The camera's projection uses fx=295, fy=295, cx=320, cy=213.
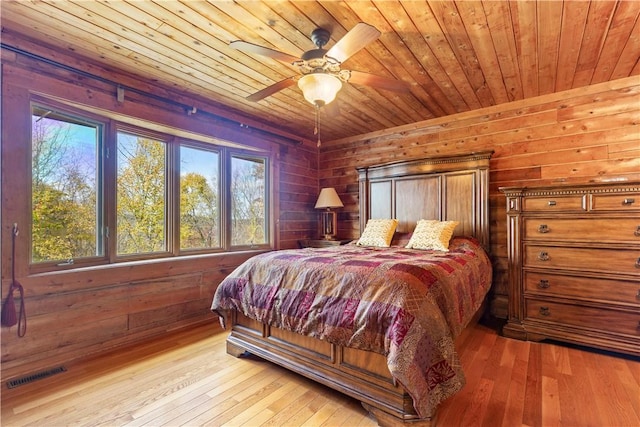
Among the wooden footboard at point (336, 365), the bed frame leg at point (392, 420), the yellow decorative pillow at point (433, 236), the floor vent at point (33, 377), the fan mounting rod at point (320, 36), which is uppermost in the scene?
the fan mounting rod at point (320, 36)

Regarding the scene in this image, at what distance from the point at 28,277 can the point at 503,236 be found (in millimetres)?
4311

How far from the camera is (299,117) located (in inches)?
148

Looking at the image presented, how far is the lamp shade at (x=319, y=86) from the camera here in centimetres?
191

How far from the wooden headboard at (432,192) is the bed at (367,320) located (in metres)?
0.57

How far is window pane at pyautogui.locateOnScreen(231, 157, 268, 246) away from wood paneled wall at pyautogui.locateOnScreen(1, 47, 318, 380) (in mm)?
351

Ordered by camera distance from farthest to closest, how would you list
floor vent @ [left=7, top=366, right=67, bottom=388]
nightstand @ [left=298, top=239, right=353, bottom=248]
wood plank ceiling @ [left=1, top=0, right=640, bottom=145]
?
1. nightstand @ [left=298, top=239, right=353, bottom=248]
2. floor vent @ [left=7, top=366, right=67, bottom=388]
3. wood plank ceiling @ [left=1, top=0, right=640, bottom=145]

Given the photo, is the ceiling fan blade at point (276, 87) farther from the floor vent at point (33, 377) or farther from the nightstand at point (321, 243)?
the floor vent at point (33, 377)

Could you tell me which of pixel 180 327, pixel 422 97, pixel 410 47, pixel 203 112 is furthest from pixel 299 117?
pixel 180 327

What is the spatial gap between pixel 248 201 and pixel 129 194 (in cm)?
141

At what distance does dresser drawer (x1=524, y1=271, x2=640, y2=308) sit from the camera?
234 centimetres

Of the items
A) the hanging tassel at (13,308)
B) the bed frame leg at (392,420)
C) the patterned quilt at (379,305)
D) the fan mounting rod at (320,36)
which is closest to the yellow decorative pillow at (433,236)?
the patterned quilt at (379,305)

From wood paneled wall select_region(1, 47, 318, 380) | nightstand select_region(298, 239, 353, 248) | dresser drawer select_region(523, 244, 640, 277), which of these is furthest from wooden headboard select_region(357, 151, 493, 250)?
wood paneled wall select_region(1, 47, 318, 380)

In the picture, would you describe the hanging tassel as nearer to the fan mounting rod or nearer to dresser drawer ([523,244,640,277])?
the fan mounting rod

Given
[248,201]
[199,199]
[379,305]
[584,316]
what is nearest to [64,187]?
[199,199]
